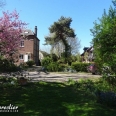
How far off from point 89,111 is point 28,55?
4268 cm

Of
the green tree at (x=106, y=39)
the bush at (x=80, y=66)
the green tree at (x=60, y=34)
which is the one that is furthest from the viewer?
the green tree at (x=60, y=34)

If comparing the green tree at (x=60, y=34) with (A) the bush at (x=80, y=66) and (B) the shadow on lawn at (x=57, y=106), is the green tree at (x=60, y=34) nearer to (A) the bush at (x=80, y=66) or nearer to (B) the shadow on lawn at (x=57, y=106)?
(A) the bush at (x=80, y=66)

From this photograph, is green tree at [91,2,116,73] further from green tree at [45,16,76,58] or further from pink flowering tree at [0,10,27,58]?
green tree at [45,16,76,58]

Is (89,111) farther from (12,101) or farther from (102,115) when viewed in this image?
(12,101)

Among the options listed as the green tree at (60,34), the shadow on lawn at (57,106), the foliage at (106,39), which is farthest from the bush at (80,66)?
the shadow on lawn at (57,106)

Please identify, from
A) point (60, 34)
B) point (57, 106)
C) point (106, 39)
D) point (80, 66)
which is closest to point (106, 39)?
point (106, 39)

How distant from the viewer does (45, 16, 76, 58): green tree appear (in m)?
45.2

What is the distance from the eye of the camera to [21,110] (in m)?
6.96

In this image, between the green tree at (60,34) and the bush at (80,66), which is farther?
the green tree at (60,34)

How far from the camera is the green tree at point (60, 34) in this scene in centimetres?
4525

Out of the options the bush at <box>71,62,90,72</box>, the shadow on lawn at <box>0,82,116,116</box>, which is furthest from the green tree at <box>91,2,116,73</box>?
the bush at <box>71,62,90,72</box>

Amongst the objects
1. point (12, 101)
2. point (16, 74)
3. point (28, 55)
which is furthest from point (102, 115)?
point (28, 55)

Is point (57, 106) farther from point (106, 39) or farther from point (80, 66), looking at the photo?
point (80, 66)

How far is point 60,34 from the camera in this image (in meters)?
45.7
